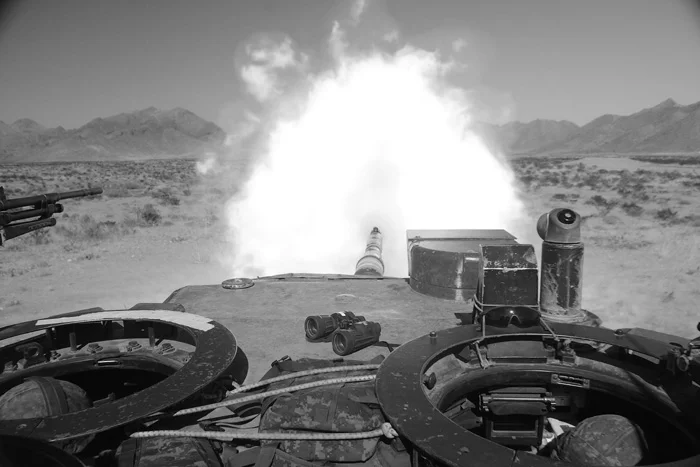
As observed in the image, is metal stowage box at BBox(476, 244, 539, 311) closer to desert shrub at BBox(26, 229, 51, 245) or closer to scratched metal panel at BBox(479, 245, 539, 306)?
scratched metal panel at BBox(479, 245, 539, 306)

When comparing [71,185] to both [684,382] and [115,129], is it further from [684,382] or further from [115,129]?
[115,129]

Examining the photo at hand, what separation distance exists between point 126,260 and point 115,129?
619ft

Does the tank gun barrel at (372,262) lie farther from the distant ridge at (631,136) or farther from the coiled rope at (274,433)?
the distant ridge at (631,136)

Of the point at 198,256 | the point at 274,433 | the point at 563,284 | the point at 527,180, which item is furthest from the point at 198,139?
the point at 274,433

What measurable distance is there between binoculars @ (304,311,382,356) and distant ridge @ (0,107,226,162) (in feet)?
500

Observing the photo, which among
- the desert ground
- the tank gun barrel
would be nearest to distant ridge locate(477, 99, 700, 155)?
the desert ground

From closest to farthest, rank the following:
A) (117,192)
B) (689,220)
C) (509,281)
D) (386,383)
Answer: (386,383), (509,281), (689,220), (117,192)

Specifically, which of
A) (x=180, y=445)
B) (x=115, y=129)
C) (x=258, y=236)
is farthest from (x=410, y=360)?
(x=115, y=129)

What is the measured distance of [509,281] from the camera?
408cm

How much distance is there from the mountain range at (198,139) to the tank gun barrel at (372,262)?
387ft

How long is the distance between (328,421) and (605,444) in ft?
5.72

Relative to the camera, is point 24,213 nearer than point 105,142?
Yes

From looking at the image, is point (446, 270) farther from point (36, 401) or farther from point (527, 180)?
point (527, 180)

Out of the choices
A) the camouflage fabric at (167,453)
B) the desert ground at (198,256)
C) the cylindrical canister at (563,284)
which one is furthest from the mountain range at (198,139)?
the camouflage fabric at (167,453)
